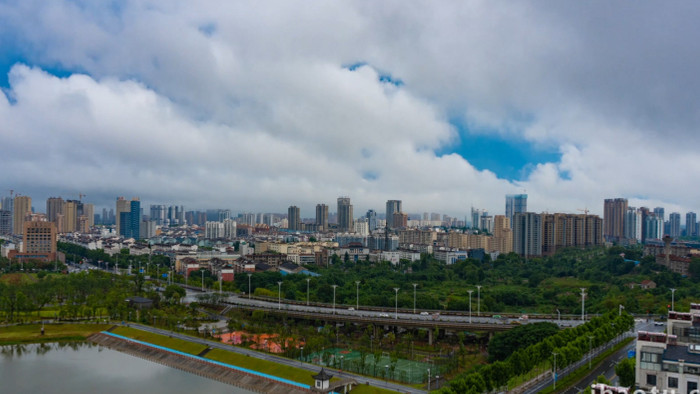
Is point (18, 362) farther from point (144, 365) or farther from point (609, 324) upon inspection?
point (609, 324)

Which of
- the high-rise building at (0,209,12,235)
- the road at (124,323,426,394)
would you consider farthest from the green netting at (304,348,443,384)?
the high-rise building at (0,209,12,235)

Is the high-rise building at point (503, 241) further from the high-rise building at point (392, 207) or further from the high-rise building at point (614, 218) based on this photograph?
the high-rise building at point (392, 207)

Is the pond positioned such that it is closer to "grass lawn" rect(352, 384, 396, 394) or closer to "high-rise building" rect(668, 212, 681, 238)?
"grass lawn" rect(352, 384, 396, 394)

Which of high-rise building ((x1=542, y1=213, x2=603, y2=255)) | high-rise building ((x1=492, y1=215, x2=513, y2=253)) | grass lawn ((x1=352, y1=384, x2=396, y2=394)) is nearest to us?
grass lawn ((x1=352, y1=384, x2=396, y2=394))

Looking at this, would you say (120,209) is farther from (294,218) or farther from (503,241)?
(503,241)

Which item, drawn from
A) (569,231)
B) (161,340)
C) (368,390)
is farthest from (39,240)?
(569,231)

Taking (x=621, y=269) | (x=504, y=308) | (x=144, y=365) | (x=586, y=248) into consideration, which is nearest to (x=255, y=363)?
(x=144, y=365)

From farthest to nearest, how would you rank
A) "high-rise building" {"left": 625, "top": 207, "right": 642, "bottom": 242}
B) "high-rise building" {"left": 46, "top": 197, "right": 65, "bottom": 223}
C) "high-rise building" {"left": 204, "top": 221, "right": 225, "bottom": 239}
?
1. "high-rise building" {"left": 46, "top": 197, "right": 65, "bottom": 223}
2. "high-rise building" {"left": 204, "top": 221, "right": 225, "bottom": 239}
3. "high-rise building" {"left": 625, "top": 207, "right": 642, "bottom": 242}
